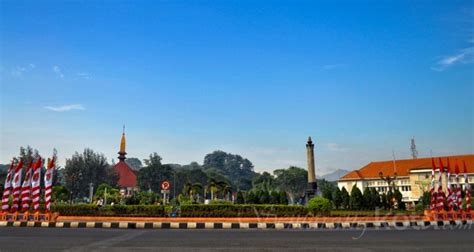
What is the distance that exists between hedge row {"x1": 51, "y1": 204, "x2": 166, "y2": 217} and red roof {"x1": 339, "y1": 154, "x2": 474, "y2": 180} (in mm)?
47910

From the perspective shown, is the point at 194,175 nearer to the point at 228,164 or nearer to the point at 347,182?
the point at 347,182

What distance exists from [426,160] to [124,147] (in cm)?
6416

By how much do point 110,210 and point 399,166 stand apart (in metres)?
54.2

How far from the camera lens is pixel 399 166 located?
6350cm

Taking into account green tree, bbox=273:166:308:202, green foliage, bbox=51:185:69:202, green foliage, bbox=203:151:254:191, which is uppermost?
green foliage, bbox=203:151:254:191

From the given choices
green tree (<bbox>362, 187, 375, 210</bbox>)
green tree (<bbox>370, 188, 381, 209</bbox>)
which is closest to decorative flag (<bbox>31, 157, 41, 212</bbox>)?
green tree (<bbox>362, 187, 375, 210</bbox>)

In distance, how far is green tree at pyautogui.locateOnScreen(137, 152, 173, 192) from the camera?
75.1m

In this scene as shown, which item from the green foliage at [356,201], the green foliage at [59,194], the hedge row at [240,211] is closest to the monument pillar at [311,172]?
the green foliage at [356,201]

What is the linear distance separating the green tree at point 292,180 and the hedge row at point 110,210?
76.5m

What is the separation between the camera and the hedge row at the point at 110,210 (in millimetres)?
20547

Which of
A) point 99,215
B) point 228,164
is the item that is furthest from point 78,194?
point 228,164

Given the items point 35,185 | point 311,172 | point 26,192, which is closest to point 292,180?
point 311,172

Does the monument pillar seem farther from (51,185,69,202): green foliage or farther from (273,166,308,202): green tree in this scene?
(273,166,308,202): green tree

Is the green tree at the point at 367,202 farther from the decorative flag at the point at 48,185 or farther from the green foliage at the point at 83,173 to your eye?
the green foliage at the point at 83,173
